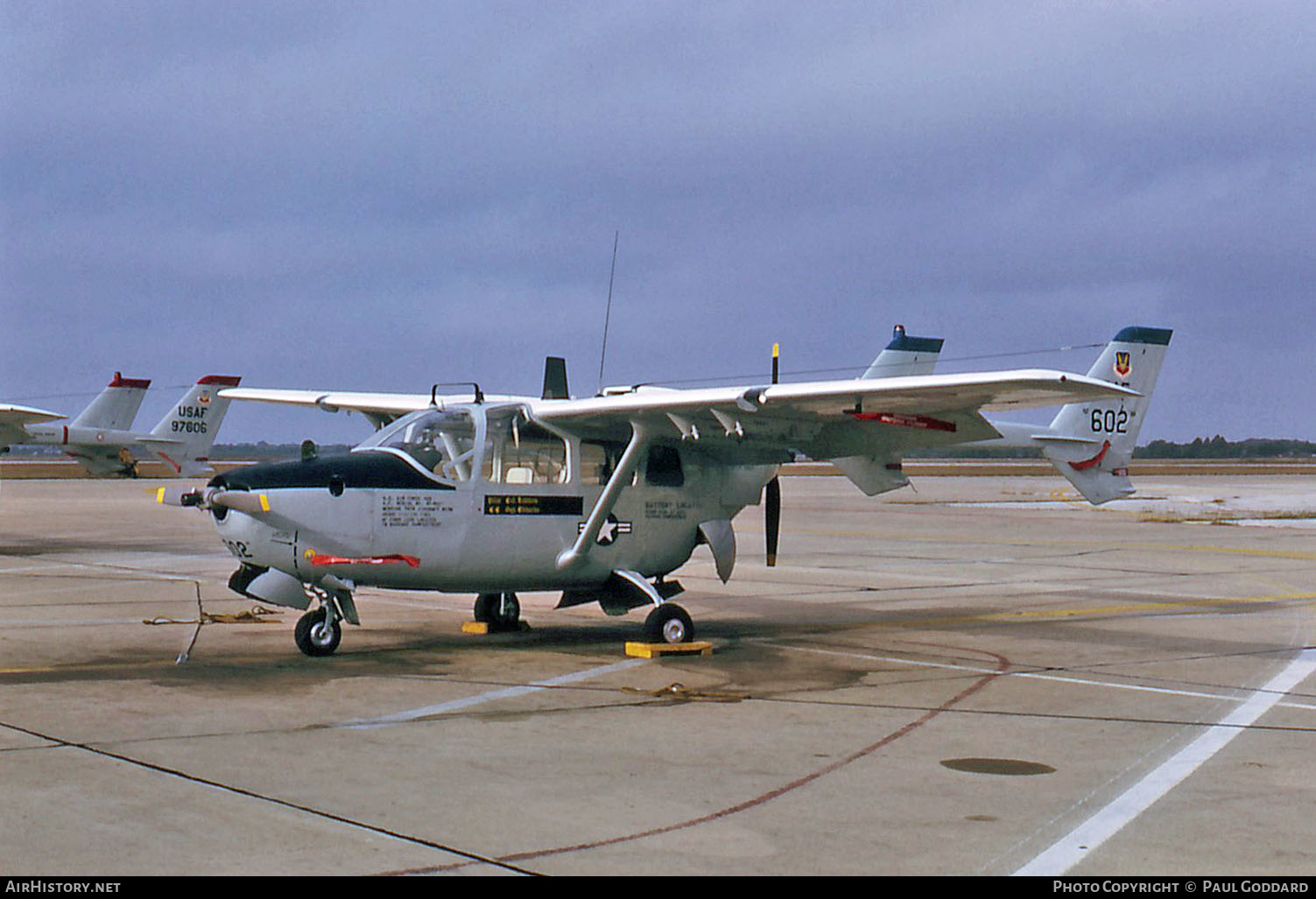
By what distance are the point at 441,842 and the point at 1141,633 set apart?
34.5 feet

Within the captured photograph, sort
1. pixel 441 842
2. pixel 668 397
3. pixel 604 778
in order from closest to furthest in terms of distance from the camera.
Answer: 1. pixel 441 842
2. pixel 604 778
3. pixel 668 397

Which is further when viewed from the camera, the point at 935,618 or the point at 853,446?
the point at 935,618

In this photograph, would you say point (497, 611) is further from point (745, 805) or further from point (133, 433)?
point (133, 433)

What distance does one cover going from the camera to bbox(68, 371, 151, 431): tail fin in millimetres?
48438

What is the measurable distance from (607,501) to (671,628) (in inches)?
55.1

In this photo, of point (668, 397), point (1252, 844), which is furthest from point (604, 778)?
point (668, 397)

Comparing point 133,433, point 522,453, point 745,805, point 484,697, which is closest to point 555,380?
point 522,453

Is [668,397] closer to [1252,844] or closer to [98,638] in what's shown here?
[98,638]

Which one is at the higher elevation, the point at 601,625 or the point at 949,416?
the point at 949,416

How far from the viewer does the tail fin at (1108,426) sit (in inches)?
658

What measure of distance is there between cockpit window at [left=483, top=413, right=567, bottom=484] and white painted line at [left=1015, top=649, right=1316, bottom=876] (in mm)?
6624

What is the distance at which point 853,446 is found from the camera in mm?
14258

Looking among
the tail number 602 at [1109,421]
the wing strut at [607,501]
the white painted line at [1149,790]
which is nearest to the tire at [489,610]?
the wing strut at [607,501]
